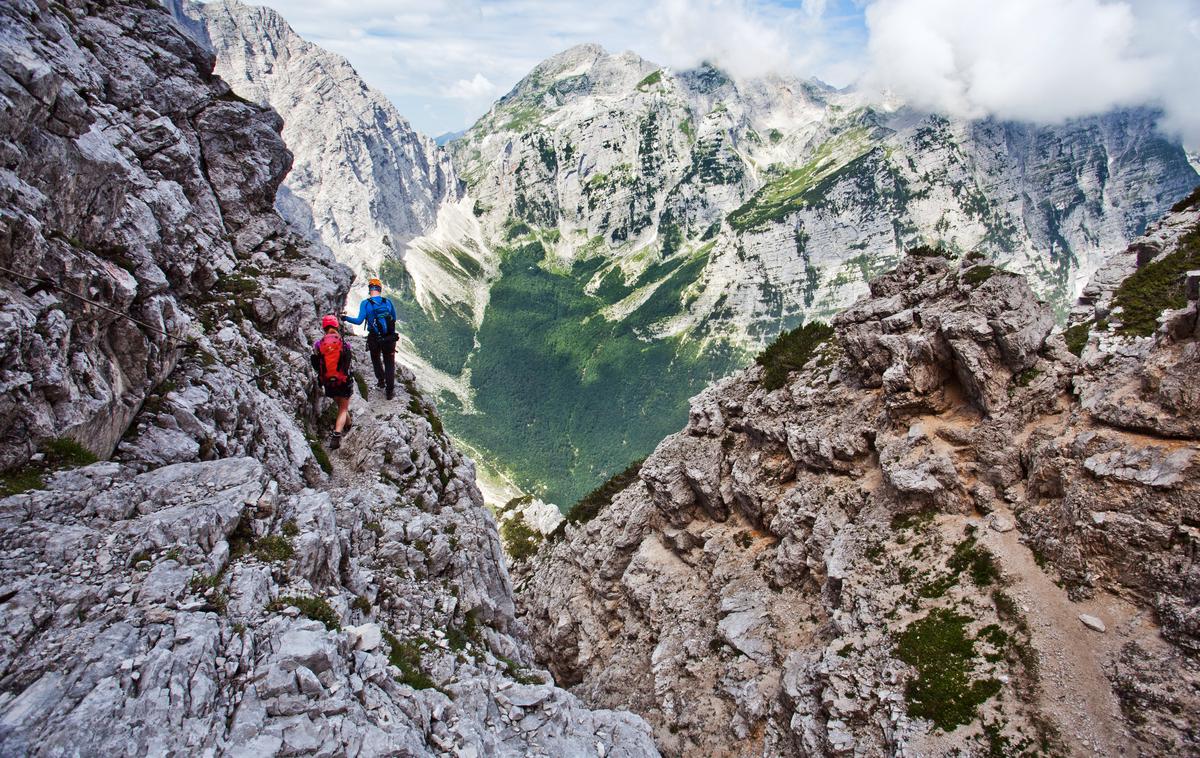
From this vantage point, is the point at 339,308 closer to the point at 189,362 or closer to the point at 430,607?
the point at 189,362

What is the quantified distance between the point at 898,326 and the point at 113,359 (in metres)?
29.3

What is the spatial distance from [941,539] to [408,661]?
18.8 meters

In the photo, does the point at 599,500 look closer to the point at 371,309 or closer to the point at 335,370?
the point at 371,309

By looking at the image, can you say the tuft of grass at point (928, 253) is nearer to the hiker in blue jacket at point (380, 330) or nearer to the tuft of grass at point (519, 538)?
the hiker in blue jacket at point (380, 330)

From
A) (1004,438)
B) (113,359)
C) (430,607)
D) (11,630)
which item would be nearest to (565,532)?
(430,607)

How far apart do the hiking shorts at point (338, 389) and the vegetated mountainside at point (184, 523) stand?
1.21 meters

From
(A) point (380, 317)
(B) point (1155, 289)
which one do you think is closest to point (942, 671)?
(B) point (1155, 289)

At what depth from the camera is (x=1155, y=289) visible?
2150cm

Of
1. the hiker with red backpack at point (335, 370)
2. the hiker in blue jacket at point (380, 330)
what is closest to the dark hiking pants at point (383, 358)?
the hiker in blue jacket at point (380, 330)

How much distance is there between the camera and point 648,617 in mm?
31188

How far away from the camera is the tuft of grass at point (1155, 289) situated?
20.0 metres

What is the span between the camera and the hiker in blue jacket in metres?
25.2

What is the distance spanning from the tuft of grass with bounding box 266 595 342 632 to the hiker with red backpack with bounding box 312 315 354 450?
13.6 meters

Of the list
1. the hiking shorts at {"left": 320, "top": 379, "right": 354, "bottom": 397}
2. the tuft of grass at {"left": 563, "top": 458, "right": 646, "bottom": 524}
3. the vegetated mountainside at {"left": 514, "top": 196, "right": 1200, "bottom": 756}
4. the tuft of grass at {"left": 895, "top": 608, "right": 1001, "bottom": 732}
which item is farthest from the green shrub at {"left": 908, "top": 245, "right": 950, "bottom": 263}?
the hiking shorts at {"left": 320, "top": 379, "right": 354, "bottom": 397}
